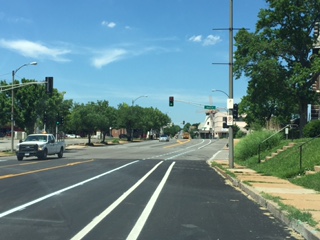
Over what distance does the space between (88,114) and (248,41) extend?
35.8m

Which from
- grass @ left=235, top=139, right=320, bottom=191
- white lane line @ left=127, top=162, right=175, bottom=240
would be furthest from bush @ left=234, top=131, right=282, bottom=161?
white lane line @ left=127, top=162, right=175, bottom=240

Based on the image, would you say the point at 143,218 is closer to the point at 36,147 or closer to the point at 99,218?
the point at 99,218

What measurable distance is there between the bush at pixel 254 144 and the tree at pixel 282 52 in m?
11.6

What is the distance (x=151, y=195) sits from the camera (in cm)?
1245

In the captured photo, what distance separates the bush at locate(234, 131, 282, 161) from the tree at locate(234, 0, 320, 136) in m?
11.6

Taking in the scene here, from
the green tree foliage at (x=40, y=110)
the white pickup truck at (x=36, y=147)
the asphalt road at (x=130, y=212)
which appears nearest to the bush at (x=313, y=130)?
the asphalt road at (x=130, y=212)

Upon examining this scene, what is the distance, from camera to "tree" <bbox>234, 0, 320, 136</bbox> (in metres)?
40.7

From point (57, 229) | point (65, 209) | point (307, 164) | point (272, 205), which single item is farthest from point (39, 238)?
point (307, 164)

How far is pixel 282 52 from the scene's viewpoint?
42.2 m

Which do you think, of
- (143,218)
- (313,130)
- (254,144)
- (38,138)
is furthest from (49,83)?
(143,218)

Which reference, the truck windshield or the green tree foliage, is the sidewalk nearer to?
the truck windshield

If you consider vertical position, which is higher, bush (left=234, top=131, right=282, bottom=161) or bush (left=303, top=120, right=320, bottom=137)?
bush (left=303, top=120, right=320, bottom=137)

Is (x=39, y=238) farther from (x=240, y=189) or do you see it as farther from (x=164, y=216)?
(x=240, y=189)

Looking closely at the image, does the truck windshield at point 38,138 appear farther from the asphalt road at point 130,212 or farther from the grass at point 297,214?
the grass at point 297,214
